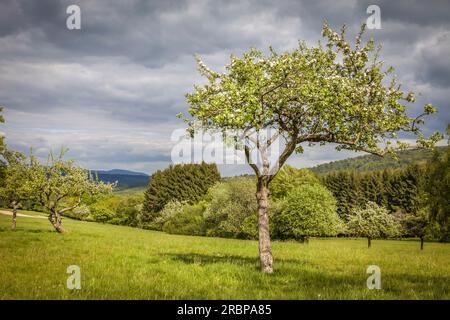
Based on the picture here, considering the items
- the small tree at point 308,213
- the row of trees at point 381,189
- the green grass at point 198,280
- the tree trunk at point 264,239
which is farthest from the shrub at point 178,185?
the tree trunk at point 264,239

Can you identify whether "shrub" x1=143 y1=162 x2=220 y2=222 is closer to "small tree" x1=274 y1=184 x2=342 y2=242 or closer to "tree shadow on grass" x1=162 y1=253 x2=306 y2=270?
"small tree" x1=274 y1=184 x2=342 y2=242

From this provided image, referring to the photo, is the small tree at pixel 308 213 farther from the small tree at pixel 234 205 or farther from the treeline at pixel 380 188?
the treeline at pixel 380 188

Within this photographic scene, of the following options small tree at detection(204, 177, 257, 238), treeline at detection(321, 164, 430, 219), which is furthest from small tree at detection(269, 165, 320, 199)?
treeline at detection(321, 164, 430, 219)

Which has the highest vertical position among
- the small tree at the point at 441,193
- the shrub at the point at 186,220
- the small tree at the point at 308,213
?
the small tree at the point at 441,193

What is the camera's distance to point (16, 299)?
10.4 m

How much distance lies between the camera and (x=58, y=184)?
123ft

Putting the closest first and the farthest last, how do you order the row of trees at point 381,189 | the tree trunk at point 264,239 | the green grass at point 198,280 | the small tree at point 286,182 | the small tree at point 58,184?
the green grass at point 198,280, the tree trunk at point 264,239, the small tree at point 58,184, the small tree at point 286,182, the row of trees at point 381,189

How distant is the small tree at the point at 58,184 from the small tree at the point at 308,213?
30.9 meters

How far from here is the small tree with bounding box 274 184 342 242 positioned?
183ft

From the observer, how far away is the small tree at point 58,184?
3659 centimetres

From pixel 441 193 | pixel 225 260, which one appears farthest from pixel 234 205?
pixel 441 193

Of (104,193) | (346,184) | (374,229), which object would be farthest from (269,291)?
(346,184)
